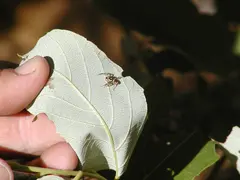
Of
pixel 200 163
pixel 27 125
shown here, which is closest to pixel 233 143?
pixel 200 163

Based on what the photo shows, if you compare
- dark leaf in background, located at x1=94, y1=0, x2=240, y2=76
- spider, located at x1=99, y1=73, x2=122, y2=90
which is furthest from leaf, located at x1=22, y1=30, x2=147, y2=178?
dark leaf in background, located at x1=94, y1=0, x2=240, y2=76

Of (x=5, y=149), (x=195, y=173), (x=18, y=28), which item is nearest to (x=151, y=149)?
(x=195, y=173)

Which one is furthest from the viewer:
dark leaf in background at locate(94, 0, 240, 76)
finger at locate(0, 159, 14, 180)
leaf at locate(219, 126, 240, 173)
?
dark leaf in background at locate(94, 0, 240, 76)

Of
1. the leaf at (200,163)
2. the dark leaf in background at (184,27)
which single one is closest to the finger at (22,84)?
the leaf at (200,163)

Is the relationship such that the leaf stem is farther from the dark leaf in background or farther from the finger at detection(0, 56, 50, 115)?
the dark leaf in background

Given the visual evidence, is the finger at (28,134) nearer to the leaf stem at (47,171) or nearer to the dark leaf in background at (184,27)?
the leaf stem at (47,171)

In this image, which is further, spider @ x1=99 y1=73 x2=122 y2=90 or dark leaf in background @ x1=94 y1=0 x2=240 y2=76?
dark leaf in background @ x1=94 y1=0 x2=240 y2=76

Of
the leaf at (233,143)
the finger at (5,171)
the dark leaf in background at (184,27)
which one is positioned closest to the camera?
the finger at (5,171)

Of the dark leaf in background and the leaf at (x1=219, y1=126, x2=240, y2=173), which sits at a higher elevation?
the dark leaf in background
